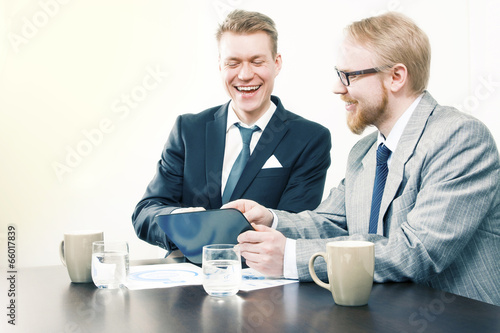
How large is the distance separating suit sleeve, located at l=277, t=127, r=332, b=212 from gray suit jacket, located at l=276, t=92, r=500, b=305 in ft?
2.02

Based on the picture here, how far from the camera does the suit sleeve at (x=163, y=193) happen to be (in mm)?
2174

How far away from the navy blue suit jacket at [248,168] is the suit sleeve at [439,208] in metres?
0.89

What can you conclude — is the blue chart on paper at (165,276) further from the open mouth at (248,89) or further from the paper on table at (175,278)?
the open mouth at (248,89)

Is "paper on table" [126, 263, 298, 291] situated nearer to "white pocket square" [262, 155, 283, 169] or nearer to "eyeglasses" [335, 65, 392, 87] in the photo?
"eyeglasses" [335, 65, 392, 87]

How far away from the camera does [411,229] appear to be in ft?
4.46

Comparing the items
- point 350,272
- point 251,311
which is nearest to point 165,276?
point 251,311

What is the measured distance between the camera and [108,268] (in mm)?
1308

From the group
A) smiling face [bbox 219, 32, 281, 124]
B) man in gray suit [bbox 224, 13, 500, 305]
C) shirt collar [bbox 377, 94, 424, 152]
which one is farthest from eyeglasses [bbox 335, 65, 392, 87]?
smiling face [bbox 219, 32, 281, 124]

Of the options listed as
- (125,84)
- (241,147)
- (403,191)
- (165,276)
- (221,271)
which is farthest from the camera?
(125,84)

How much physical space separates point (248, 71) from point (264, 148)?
395 mm

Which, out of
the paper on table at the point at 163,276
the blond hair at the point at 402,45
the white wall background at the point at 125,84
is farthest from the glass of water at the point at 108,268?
the white wall background at the point at 125,84

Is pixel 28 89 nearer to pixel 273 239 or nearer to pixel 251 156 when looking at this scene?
pixel 251 156

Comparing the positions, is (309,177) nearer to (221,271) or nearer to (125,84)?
(221,271)

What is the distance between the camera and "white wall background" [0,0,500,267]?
369 centimetres
